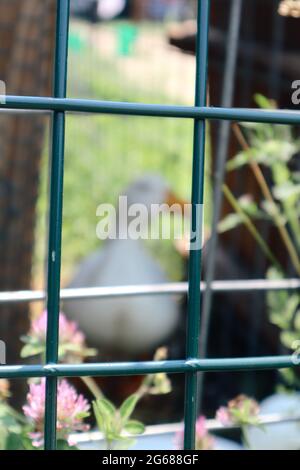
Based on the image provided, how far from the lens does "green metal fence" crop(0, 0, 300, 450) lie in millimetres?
489

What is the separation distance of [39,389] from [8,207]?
989 millimetres

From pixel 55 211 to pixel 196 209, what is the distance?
10 cm

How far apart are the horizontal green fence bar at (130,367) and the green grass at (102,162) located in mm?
1856

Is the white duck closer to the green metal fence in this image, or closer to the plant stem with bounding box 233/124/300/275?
the plant stem with bounding box 233/124/300/275

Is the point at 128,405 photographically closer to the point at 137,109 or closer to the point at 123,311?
the point at 137,109

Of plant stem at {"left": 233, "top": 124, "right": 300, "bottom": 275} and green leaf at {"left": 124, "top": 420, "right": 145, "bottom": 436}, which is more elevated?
plant stem at {"left": 233, "top": 124, "right": 300, "bottom": 275}

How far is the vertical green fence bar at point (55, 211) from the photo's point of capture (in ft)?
1.61

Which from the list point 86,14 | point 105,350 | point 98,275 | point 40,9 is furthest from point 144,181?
point 86,14

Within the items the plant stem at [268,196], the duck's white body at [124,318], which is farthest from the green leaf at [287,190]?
the duck's white body at [124,318]

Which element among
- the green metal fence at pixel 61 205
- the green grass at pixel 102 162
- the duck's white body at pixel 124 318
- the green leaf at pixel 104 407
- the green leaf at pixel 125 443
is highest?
the green grass at pixel 102 162

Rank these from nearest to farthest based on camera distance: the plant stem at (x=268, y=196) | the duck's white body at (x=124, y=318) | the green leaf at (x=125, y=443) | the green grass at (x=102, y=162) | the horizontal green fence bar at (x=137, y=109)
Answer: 1. the horizontal green fence bar at (x=137, y=109)
2. the green leaf at (x=125, y=443)
3. the plant stem at (x=268, y=196)
4. the duck's white body at (x=124, y=318)
5. the green grass at (x=102, y=162)

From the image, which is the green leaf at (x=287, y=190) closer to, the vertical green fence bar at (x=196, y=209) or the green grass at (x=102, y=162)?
the vertical green fence bar at (x=196, y=209)

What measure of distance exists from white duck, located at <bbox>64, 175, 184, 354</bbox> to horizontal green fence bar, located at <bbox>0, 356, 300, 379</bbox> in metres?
1.21

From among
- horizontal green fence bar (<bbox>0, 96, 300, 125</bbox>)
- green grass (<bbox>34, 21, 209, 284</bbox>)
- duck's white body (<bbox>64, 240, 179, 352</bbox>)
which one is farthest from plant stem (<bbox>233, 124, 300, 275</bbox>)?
green grass (<bbox>34, 21, 209, 284</bbox>)
